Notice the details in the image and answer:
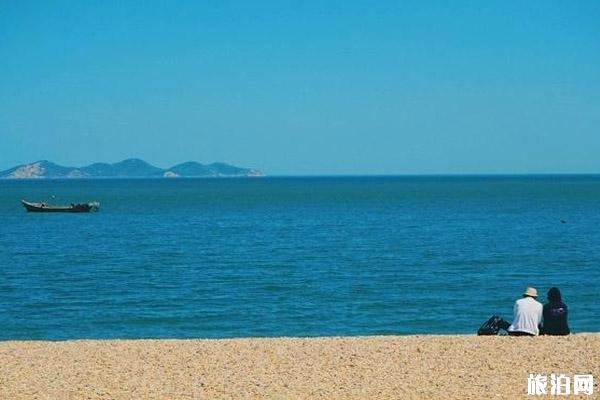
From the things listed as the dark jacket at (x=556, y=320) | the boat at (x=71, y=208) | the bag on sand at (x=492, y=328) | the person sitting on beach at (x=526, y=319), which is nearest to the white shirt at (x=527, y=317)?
the person sitting on beach at (x=526, y=319)

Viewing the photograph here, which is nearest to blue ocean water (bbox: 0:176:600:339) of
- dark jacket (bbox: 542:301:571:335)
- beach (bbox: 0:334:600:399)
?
dark jacket (bbox: 542:301:571:335)

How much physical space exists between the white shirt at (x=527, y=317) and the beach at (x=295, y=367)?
1.72 ft

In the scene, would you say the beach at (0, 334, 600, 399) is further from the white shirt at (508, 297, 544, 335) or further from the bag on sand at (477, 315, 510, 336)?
the bag on sand at (477, 315, 510, 336)

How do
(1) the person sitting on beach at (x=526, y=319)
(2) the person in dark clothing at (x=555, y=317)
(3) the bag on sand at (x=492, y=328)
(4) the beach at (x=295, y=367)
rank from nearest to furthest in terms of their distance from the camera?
(4) the beach at (x=295, y=367)
(1) the person sitting on beach at (x=526, y=319)
(2) the person in dark clothing at (x=555, y=317)
(3) the bag on sand at (x=492, y=328)

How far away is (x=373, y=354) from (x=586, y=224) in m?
57.4

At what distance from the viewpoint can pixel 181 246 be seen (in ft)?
169

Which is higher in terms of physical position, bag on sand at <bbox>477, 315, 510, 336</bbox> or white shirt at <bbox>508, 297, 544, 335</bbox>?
white shirt at <bbox>508, 297, 544, 335</bbox>

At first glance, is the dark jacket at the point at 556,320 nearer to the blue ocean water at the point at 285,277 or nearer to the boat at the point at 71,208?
the blue ocean water at the point at 285,277

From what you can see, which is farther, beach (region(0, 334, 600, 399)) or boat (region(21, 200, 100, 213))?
boat (region(21, 200, 100, 213))

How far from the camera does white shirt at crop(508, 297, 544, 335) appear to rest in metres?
15.3

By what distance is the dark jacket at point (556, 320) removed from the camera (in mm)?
15555

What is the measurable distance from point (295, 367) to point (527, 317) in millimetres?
4852

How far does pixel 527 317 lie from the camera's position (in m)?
15.3

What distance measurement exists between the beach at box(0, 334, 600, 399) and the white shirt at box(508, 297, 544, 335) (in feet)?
1.72
